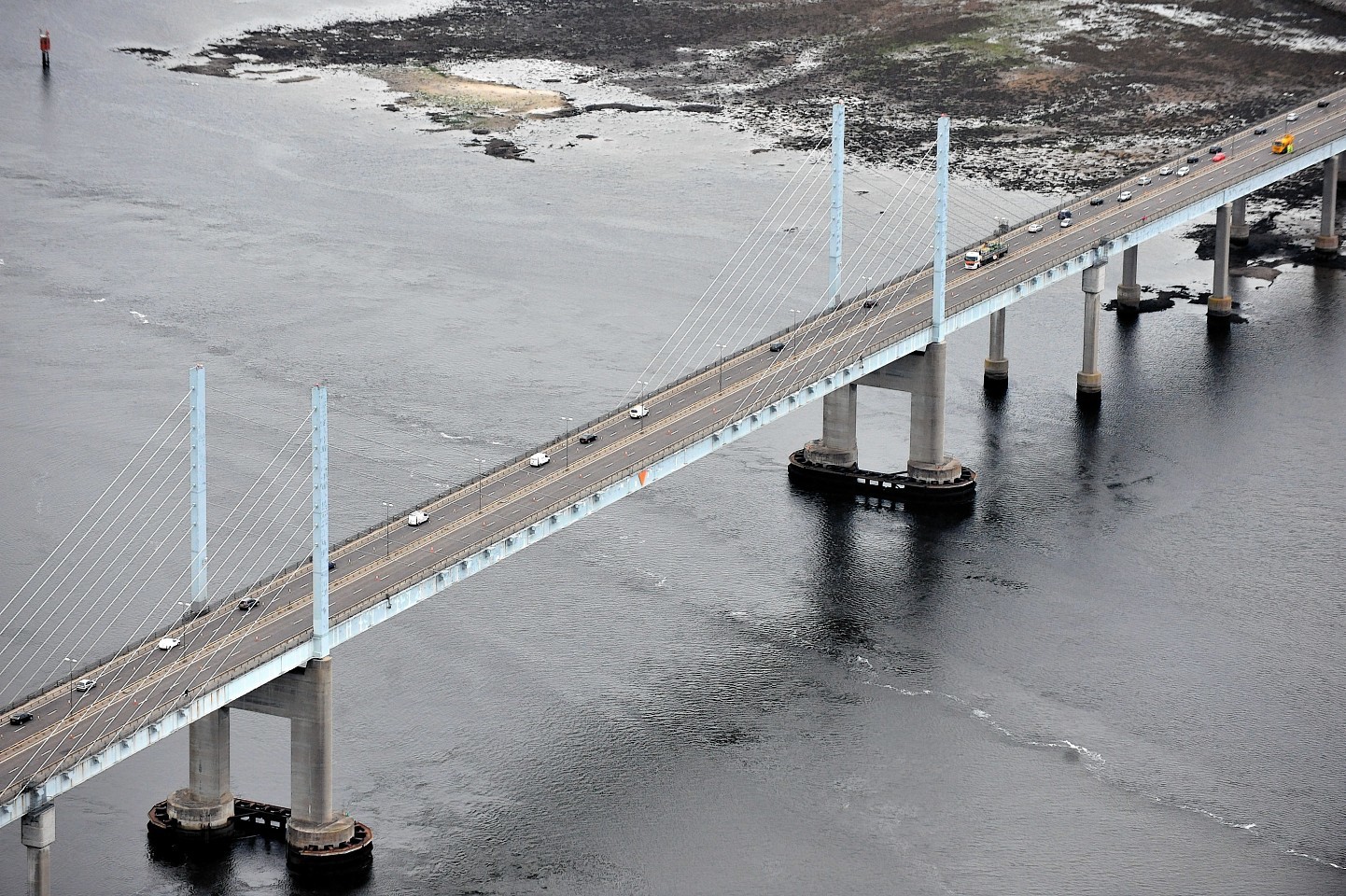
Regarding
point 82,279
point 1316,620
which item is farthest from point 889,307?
point 82,279

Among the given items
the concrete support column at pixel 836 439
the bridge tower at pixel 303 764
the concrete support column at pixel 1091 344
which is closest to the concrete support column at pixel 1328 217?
the concrete support column at pixel 1091 344

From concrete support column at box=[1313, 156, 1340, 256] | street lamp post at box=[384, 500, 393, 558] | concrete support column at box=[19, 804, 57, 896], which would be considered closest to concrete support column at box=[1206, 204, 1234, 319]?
concrete support column at box=[1313, 156, 1340, 256]

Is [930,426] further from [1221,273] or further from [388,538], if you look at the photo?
[388,538]

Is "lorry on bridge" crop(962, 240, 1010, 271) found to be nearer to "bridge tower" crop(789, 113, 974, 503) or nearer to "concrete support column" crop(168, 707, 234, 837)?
"bridge tower" crop(789, 113, 974, 503)

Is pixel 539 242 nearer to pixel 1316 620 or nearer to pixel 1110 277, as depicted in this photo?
pixel 1110 277

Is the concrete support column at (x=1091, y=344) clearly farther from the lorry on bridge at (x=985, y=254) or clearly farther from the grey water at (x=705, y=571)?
the lorry on bridge at (x=985, y=254)

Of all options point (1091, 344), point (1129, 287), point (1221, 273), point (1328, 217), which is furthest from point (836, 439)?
point (1328, 217)

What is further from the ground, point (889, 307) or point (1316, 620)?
point (889, 307)
